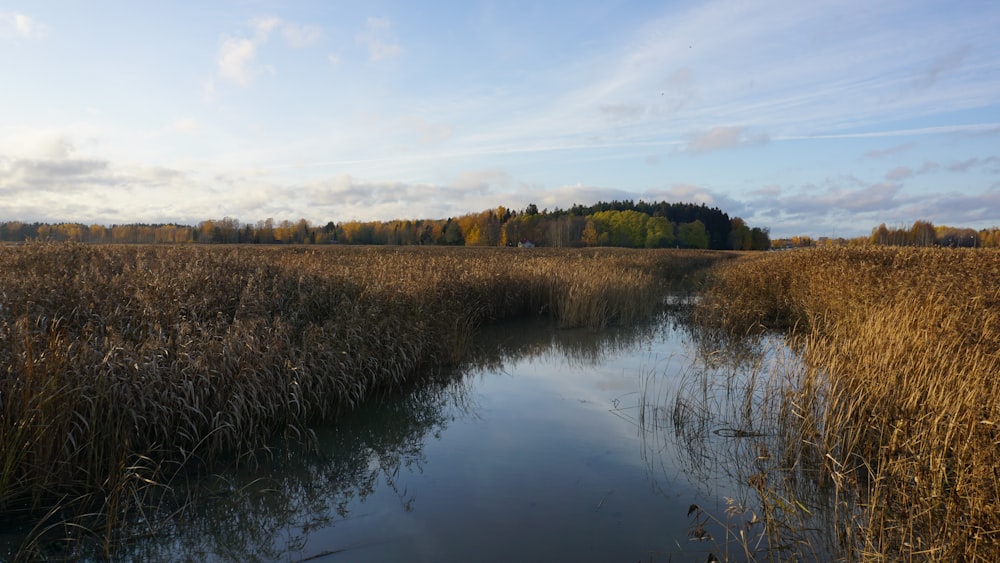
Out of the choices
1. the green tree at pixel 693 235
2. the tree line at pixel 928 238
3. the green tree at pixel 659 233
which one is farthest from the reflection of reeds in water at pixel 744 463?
the green tree at pixel 693 235

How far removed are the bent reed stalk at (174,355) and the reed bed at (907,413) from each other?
4958 millimetres

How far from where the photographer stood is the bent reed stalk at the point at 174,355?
4.41 m

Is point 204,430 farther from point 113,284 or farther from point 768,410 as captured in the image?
point 768,410

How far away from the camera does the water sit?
13.5ft

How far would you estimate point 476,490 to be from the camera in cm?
514

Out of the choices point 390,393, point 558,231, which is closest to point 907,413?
point 390,393

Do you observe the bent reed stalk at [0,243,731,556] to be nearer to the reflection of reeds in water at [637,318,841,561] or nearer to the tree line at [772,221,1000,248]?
the reflection of reeds in water at [637,318,841,561]

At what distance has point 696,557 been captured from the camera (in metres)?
3.91

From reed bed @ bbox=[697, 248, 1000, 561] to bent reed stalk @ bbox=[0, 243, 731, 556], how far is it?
A: 4.96 metres

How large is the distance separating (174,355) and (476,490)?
347 cm

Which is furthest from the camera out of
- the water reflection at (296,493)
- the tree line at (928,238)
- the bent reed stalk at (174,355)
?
the tree line at (928,238)

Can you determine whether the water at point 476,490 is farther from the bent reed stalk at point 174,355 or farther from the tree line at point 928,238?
the tree line at point 928,238

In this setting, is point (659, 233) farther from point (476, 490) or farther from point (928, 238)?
point (476, 490)

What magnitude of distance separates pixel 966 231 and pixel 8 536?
24631 millimetres
